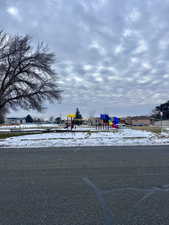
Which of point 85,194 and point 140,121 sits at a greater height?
point 140,121

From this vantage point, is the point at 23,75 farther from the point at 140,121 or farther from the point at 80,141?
the point at 140,121

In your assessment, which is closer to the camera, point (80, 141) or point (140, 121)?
point (80, 141)

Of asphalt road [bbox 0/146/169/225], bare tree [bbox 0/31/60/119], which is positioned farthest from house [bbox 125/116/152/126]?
asphalt road [bbox 0/146/169/225]

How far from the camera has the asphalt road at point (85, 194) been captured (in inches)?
122

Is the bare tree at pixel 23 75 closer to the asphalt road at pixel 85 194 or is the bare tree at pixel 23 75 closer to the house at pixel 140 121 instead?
the asphalt road at pixel 85 194

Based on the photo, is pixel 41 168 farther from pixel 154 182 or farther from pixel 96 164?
pixel 154 182

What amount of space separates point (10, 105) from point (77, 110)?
69.5 metres

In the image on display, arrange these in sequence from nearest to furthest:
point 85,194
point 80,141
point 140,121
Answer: point 85,194
point 80,141
point 140,121

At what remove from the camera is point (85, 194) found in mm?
4098

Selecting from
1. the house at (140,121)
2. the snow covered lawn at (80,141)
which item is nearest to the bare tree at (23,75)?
the snow covered lawn at (80,141)

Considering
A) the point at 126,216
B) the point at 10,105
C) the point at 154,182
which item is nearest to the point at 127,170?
the point at 154,182

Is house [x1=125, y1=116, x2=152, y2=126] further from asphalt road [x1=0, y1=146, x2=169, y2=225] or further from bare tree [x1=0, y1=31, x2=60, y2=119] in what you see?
asphalt road [x1=0, y1=146, x2=169, y2=225]

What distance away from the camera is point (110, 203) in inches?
142

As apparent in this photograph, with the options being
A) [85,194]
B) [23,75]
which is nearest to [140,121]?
[23,75]
